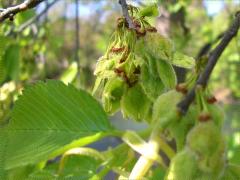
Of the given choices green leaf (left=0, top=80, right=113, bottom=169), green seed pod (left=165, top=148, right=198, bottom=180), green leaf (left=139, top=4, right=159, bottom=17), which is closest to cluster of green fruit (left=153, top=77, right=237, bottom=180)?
green seed pod (left=165, top=148, right=198, bottom=180)

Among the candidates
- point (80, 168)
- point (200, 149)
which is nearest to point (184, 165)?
point (200, 149)

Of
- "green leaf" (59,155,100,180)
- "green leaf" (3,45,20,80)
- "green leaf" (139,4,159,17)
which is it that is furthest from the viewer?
"green leaf" (3,45,20,80)

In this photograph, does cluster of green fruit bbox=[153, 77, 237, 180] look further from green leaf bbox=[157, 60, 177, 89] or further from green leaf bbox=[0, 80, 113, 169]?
green leaf bbox=[157, 60, 177, 89]

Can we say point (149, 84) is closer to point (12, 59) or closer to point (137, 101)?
point (137, 101)

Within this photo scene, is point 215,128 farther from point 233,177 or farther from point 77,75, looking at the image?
point 77,75

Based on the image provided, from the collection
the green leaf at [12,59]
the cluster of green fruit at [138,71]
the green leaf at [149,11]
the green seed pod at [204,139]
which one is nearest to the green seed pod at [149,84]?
the cluster of green fruit at [138,71]

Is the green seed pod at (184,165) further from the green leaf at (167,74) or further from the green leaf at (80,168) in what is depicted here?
the green leaf at (167,74)
